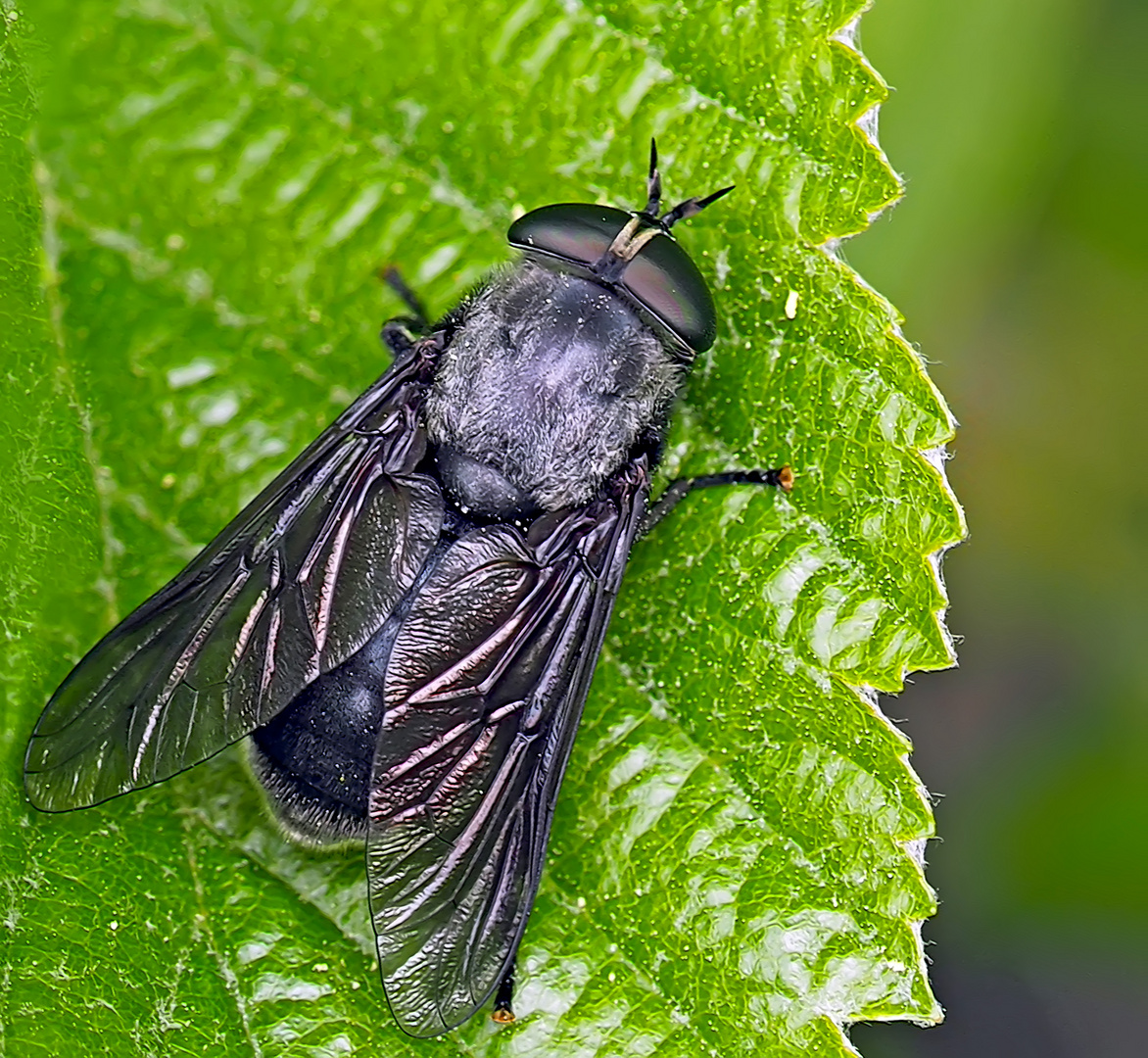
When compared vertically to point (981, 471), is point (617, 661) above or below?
below

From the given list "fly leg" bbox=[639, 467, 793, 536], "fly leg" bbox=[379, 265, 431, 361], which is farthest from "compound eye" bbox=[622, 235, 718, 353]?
"fly leg" bbox=[379, 265, 431, 361]

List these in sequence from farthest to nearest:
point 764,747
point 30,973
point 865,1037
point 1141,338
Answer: point 1141,338 → point 865,1037 → point 764,747 → point 30,973

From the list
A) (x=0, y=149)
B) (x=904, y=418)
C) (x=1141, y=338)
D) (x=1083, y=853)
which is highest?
(x=1141, y=338)

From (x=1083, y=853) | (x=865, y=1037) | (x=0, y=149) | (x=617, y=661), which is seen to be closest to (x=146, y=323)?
(x=0, y=149)

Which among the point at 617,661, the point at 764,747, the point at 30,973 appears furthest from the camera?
the point at 617,661

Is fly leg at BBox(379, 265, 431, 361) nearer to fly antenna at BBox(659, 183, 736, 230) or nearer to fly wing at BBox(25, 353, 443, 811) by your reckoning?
fly wing at BBox(25, 353, 443, 811)

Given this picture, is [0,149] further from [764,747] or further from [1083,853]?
[1083,853]
